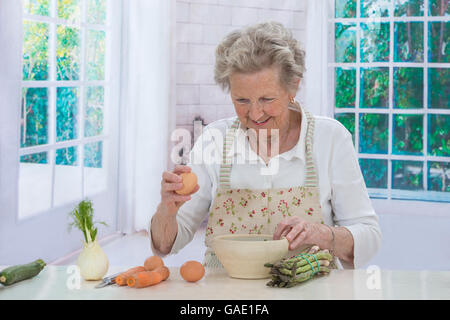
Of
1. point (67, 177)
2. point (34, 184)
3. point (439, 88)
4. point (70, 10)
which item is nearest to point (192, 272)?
point (34, 184)

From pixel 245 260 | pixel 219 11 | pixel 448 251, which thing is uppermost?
pixel 219 11

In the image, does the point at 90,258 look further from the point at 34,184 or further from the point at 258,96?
the point at 34,184

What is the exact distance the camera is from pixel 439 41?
12.2 feet

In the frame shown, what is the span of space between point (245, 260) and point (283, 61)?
659 mm

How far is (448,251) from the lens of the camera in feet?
11.0

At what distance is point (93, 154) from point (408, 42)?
2.17 m

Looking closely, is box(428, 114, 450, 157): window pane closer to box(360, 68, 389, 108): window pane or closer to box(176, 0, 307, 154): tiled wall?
box(360, 68, 389, 108): window pane

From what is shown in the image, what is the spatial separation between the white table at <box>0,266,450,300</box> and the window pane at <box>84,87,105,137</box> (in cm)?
252

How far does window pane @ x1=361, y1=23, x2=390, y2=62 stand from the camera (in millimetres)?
3840
